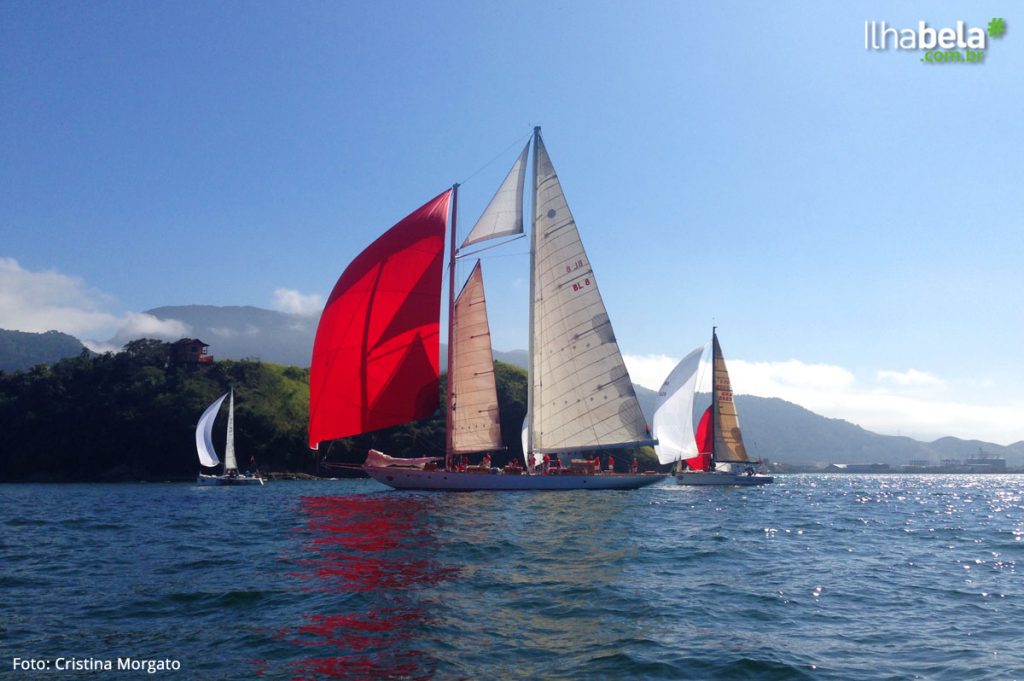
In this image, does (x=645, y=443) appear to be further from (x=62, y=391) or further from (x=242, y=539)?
(x=62, y=391)

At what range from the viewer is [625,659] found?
11016 millimetres

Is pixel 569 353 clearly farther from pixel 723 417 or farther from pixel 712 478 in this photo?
pixel 712 478

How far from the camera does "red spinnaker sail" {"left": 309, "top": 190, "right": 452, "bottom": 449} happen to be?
4188 centimetres

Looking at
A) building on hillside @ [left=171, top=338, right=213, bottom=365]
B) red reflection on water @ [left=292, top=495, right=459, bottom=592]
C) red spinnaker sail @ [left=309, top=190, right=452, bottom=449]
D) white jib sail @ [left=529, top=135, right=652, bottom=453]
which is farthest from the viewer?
building on hillside @ [left=171, top=338, right=213, bottom=365]

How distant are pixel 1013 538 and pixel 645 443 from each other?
20.9 m

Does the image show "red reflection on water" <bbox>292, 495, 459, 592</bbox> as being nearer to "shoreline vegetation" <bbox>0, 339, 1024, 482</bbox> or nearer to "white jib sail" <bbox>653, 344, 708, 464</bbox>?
"white jib sail" <bbox>653, 344, 708, 464</bbox>

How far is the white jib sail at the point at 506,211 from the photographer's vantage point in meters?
45.3

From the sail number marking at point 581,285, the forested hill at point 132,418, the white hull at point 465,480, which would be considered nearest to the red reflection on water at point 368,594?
the white hull at point 465,480

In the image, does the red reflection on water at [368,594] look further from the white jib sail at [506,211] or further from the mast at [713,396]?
the mast at [713,396]

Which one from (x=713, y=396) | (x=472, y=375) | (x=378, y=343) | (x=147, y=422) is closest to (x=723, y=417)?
(x=713, y=396)

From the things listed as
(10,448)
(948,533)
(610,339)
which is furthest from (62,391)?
(948,533)

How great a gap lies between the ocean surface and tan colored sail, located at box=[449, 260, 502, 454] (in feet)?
55.4

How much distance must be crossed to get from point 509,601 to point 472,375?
1201 inches

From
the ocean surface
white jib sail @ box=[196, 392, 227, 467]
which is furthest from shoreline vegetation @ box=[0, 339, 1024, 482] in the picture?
the ocean surface
